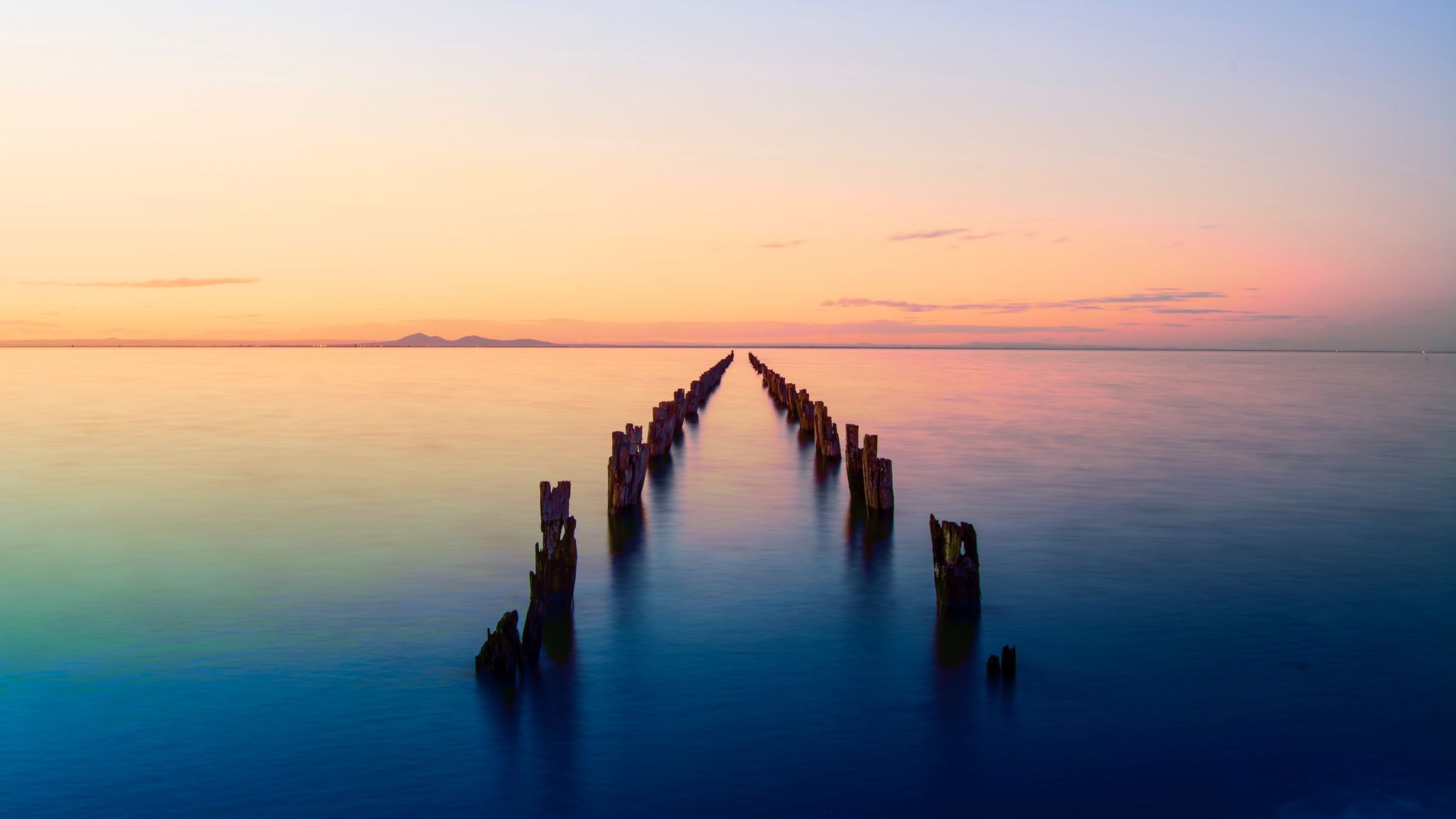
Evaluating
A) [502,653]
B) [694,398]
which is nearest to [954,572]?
[502,653]

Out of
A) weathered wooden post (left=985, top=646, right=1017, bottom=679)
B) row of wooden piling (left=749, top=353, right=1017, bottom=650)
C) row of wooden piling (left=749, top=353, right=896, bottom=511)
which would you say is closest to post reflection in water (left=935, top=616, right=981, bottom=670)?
row of wooden piling (left=749, top=353, right=1017, bottom=650)

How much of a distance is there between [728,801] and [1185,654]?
15.2 feet

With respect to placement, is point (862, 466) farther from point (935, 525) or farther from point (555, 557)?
point (555, 557)

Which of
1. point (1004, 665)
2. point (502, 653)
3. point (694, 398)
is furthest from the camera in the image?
point (694, 398)

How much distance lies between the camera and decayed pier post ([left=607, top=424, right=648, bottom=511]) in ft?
52.7

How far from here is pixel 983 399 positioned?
47688mm

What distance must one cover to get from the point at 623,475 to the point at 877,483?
3.71 metres

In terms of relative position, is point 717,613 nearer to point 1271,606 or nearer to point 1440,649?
point 1271,606

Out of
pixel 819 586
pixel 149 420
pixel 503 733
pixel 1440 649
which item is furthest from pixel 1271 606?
pixel 149 420

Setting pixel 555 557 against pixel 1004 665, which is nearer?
pixel 1004 665

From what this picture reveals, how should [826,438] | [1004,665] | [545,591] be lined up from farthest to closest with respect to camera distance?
[826,438] < [545,591] < [1004,665]

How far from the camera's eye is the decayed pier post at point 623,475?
1608 cm

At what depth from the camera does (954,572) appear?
33.7 ft

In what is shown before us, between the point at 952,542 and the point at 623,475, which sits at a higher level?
the point at 952,542
